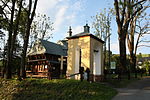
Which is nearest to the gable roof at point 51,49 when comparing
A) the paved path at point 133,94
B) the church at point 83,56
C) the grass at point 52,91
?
the church at point 83,56

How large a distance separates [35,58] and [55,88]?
56.9 ft

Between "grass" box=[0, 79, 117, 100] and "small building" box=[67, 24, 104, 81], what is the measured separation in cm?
460

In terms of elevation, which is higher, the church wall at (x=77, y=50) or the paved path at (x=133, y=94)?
the church wall at (x=77, y=50)

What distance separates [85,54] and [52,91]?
6335mm

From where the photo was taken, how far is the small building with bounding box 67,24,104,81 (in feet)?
52.1

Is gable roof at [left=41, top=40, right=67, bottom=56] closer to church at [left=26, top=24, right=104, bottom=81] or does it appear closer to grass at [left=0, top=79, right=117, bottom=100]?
church at [left=26, top=24, right=104, bottom=81]

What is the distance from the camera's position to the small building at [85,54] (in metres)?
15.9

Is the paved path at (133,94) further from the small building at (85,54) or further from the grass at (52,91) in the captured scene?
the small building at (85,54)

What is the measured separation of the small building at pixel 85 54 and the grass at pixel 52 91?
460cm

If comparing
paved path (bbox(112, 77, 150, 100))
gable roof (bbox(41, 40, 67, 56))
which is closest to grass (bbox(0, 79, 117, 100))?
paved path (bbox(112, 77, 150, 100))

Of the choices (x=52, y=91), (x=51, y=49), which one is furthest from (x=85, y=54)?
(x=51, y=49)

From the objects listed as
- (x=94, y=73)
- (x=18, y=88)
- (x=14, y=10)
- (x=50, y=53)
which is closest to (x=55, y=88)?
(x=18, y=88)

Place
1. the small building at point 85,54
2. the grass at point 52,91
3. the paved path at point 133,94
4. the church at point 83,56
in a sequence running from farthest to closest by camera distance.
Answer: the small building at point 85,54 → the church at point 83,56 → the grass at point 52,91 → the paved path at point 133,94

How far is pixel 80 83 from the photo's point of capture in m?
11.5
